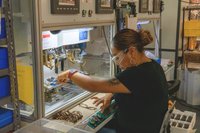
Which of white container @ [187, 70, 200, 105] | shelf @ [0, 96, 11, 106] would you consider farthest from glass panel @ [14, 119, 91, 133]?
white container @ [187, 70, 200, 105]

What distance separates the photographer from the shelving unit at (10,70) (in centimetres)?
124

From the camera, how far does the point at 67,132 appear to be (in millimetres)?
1318

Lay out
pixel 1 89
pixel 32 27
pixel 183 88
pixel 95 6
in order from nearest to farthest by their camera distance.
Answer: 1. pixel 1 89
2. pixel 32 27
3. pixel 95 6
4. pixel 183 88

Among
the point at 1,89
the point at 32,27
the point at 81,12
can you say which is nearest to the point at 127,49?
the point at 81,12

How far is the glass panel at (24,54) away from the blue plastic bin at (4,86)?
0.56 ft

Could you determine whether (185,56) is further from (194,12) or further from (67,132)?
(67,132)

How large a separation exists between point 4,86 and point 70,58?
98 centimetres

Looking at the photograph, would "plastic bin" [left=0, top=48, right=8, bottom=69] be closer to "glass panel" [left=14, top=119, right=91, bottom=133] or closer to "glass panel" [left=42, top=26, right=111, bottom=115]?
"glass panel" [left=14, top=119, right=91, bottom=133]

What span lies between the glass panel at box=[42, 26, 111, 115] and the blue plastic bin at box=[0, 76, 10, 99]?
0.38 meters

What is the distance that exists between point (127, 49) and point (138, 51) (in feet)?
0.31

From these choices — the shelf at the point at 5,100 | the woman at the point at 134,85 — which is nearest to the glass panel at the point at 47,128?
the shelf at the point at 5,100

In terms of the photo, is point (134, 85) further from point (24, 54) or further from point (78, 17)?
point (24, 54)

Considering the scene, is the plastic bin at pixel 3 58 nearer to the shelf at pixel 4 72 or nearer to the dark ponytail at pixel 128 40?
the shelf at pixel 4 72

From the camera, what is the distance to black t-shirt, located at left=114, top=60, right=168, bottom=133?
1531 millimetres
